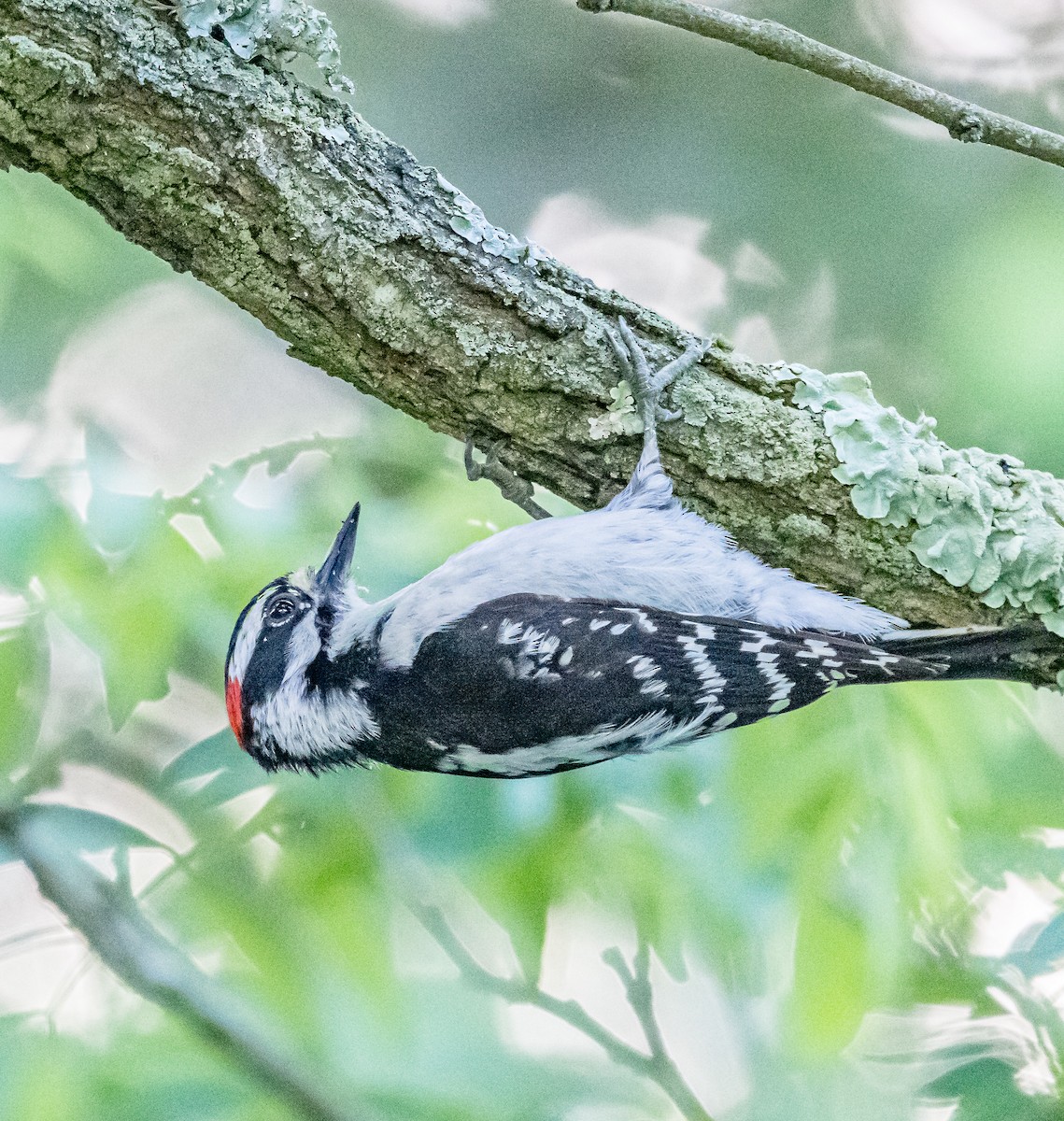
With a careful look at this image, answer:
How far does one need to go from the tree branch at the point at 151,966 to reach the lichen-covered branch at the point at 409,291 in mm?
1196

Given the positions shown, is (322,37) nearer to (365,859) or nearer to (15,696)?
(15,696)

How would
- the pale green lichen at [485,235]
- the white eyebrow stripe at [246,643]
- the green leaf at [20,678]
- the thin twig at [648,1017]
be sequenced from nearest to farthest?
the pale green lichen at [485,235] → the white eyebrow stripe at [246,643] → the green leaf at [20,678] → the thin twig at [648,1017]

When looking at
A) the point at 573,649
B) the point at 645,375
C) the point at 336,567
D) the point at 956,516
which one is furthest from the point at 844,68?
the point at 336,567

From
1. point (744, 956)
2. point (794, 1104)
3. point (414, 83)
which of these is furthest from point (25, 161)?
point (794, 1104)

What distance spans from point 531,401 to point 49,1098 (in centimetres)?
138

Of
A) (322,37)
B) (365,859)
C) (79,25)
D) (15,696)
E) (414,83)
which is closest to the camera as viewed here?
(79,25)

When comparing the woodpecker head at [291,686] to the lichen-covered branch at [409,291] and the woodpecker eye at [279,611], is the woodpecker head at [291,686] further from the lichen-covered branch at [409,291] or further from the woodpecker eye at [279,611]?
the lichen-covered branch at [409,291]

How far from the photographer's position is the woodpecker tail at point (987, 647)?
1417 mm

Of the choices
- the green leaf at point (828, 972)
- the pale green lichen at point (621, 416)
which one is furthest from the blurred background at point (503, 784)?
the pale green lichen at point (621, 416)

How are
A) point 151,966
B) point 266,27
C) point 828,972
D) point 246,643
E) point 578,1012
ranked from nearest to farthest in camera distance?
point 266,27, point 246,643, point 828,972, point 151,966, point 578,1012

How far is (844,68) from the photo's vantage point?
4.48ft

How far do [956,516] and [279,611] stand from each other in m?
0.95

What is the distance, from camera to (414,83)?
2.70 meters

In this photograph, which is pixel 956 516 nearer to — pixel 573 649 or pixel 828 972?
pixel 573 649
